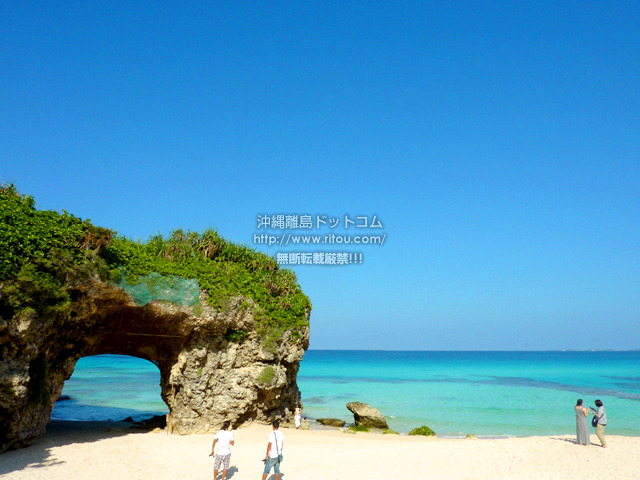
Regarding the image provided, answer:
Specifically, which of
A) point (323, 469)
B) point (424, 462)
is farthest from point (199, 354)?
point (424, 462)

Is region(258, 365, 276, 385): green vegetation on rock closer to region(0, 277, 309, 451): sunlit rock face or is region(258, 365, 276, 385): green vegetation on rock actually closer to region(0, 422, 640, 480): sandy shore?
region(0, 277, 309, 451): sunlit rock face

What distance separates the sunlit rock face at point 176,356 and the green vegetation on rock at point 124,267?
411mm

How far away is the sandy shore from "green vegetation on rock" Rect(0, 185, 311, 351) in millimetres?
4194

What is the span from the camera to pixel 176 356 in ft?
58.5

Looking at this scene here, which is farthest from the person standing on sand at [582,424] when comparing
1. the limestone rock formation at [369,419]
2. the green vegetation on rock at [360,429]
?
the limestone rock formation at [369,419]

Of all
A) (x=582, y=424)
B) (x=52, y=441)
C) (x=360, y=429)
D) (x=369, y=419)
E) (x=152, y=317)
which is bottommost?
(x=360, y=429)

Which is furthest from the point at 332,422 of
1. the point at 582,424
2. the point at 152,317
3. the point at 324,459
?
the point at 582,424

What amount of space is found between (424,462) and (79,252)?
12524 millimetres

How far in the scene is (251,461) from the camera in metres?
13.1

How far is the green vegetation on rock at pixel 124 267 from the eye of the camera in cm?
1236

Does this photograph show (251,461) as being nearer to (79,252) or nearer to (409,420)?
(79,252)

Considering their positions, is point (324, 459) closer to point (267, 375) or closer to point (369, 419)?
point (267, 375)

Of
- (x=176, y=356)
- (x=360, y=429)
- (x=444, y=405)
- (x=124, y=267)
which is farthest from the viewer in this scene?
(x=444, y=405)

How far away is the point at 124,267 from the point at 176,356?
457 cm
